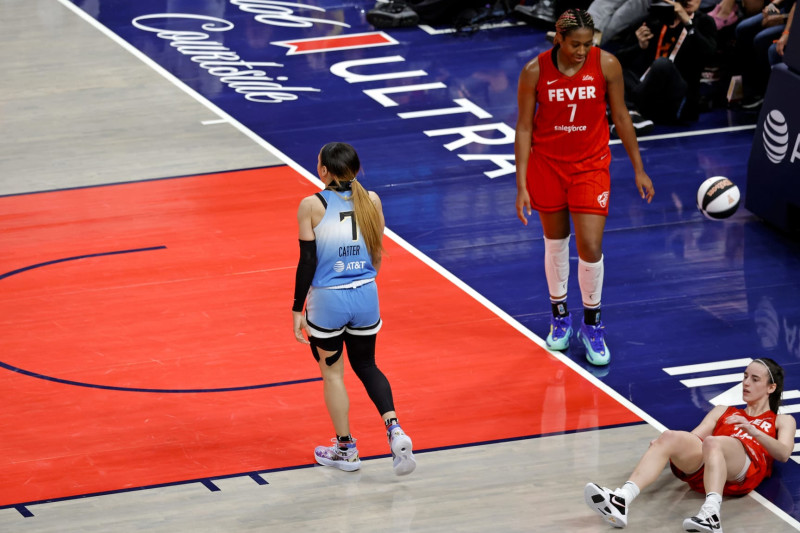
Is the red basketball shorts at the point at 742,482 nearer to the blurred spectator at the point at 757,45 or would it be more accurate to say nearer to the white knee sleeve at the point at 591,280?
the white knee sleeve at the point at 591,280

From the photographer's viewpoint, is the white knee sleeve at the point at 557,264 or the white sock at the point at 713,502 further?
the white knee sleeve at the point at 557,264

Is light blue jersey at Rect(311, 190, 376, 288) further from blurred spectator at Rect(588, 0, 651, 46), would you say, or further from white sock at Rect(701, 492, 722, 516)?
blurred spectator at Rect(588, 0, 651, 46)

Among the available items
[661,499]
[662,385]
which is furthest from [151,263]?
[661,499]

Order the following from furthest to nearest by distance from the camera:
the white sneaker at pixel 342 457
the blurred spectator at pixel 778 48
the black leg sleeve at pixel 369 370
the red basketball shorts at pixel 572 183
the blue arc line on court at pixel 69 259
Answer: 1. the blurred spectator at pixel 778 48
2. the blue arc line on court at pixel 69 259
3. the red basketball shorts at pixel 572 183
4. the white sneaker at pixel 342 457
5. the black leg sleeve at pixel 369 370

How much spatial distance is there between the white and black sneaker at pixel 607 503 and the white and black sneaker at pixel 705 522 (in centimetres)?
29

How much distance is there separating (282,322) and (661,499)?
3.01 meters

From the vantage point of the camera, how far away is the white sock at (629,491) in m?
6.37

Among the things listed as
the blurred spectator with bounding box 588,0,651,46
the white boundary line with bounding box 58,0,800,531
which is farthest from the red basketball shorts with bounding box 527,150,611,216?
the blurred spectator with bounding box 588,0,651,46

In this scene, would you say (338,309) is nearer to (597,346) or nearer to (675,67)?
(597,346)

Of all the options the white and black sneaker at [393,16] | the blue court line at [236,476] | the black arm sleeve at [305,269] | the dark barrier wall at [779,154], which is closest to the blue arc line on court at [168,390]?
the blue court line at [236,476]

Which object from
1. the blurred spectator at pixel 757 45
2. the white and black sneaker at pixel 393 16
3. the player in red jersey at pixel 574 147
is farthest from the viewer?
the white and black sneaker at pixel 393 16

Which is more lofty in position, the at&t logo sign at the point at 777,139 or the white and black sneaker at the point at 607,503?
the at&t logo sign at the point at 777,139

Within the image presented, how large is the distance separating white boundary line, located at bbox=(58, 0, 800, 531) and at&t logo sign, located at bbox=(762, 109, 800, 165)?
2089mm

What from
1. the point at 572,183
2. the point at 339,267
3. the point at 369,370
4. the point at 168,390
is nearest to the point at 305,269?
the point at 339,267
